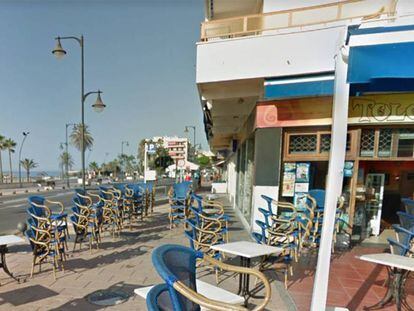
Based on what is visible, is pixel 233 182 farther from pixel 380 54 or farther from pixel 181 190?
pixel 380 54

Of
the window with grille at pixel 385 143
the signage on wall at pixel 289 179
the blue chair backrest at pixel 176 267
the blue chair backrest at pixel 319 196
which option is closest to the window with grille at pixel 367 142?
the window with grille at pixel 385 143

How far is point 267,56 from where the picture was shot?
496cm

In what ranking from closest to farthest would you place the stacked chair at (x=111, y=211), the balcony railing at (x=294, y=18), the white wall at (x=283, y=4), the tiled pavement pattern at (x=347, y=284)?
the tiled pavement pattern at (x=347, y=284), the balcony railing at (x=294, y=18), the white wall at (x=283, y=4), the stacked chair at (x=111, y=211)

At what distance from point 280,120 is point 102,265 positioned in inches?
175

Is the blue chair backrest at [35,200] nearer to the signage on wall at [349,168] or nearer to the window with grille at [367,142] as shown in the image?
the signage on wall at [349,168]

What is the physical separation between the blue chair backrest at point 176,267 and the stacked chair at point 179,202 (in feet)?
16.1

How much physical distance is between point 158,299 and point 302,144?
485 cm

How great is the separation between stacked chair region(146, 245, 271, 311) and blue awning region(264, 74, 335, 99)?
3.76m

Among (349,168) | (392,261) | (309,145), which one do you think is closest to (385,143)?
(349,168)

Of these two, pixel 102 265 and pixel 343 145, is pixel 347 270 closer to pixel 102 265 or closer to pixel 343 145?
pixel 343 145

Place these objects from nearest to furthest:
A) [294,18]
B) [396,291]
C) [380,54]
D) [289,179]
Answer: [380,54] < [396,291] < [294,18] < [289,179]

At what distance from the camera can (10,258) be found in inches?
187

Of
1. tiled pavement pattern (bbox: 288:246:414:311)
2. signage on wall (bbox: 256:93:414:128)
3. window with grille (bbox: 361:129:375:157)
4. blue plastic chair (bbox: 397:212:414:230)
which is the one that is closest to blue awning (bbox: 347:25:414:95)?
blue plastic chair (bbox: 397:212:414:230)

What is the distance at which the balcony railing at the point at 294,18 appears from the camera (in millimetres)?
4832
